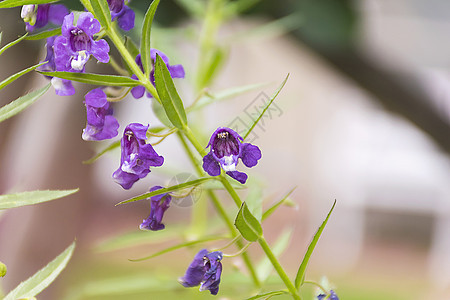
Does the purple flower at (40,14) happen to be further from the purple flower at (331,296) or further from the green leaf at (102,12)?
the purple flower at (331,296)

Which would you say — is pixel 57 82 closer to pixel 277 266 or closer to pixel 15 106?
pixel 15 106

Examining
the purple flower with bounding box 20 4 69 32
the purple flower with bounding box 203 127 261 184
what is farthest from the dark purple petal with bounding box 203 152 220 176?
the purple flower with bounding box 20 4 69 32

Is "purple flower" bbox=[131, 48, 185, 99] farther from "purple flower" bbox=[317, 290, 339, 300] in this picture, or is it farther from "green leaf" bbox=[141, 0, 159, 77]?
"purple flower" bbox=[317, 290, 339, 300]

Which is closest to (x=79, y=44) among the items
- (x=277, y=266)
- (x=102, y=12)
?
(x=102, y=12)

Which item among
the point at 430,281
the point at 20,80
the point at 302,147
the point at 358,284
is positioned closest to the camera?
the point at 20,80

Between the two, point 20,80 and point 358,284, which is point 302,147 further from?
point 20,80

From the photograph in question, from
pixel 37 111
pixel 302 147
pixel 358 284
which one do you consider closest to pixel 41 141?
pixel 37 111
